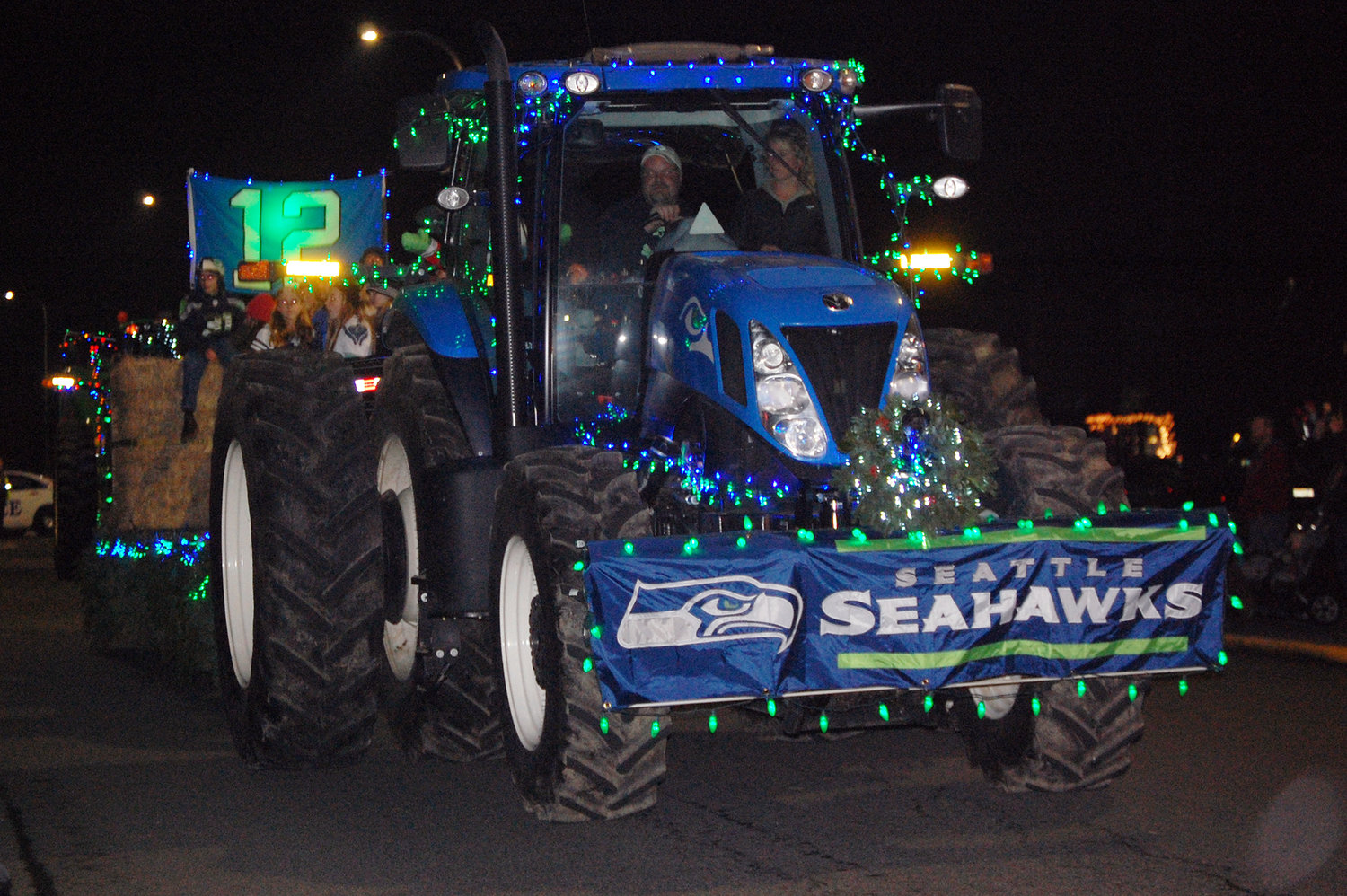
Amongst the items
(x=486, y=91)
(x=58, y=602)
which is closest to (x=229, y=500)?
(x=486, y=91)

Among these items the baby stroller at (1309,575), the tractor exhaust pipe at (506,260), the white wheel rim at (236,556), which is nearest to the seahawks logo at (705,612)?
the tractor exhaust pipe at (506,260)

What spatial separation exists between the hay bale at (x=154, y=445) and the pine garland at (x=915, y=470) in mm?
6369

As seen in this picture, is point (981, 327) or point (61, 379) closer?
point (61, 379)

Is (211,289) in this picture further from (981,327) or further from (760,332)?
(981,327)

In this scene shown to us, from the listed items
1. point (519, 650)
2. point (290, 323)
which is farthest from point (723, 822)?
point (290, 323)

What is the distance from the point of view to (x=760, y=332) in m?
6.10

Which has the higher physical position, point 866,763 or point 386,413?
point 386,413

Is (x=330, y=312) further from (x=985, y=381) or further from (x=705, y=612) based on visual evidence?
(x=705, y=612)

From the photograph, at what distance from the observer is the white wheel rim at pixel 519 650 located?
643cm

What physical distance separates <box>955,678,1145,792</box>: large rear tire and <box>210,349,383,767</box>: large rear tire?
279 centimetres

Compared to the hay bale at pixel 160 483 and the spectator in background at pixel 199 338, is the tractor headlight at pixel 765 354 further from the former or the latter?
the spectator in background at pixel 199 338

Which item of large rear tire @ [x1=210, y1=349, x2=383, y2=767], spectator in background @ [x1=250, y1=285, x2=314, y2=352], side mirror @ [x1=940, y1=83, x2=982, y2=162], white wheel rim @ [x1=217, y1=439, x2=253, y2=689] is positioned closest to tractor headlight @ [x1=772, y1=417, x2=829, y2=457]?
side mirror @ [x1=940, y1=83, x2=982, y2=162]

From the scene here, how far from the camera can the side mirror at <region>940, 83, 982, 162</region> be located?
720 centimetres

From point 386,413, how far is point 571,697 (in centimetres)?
262
